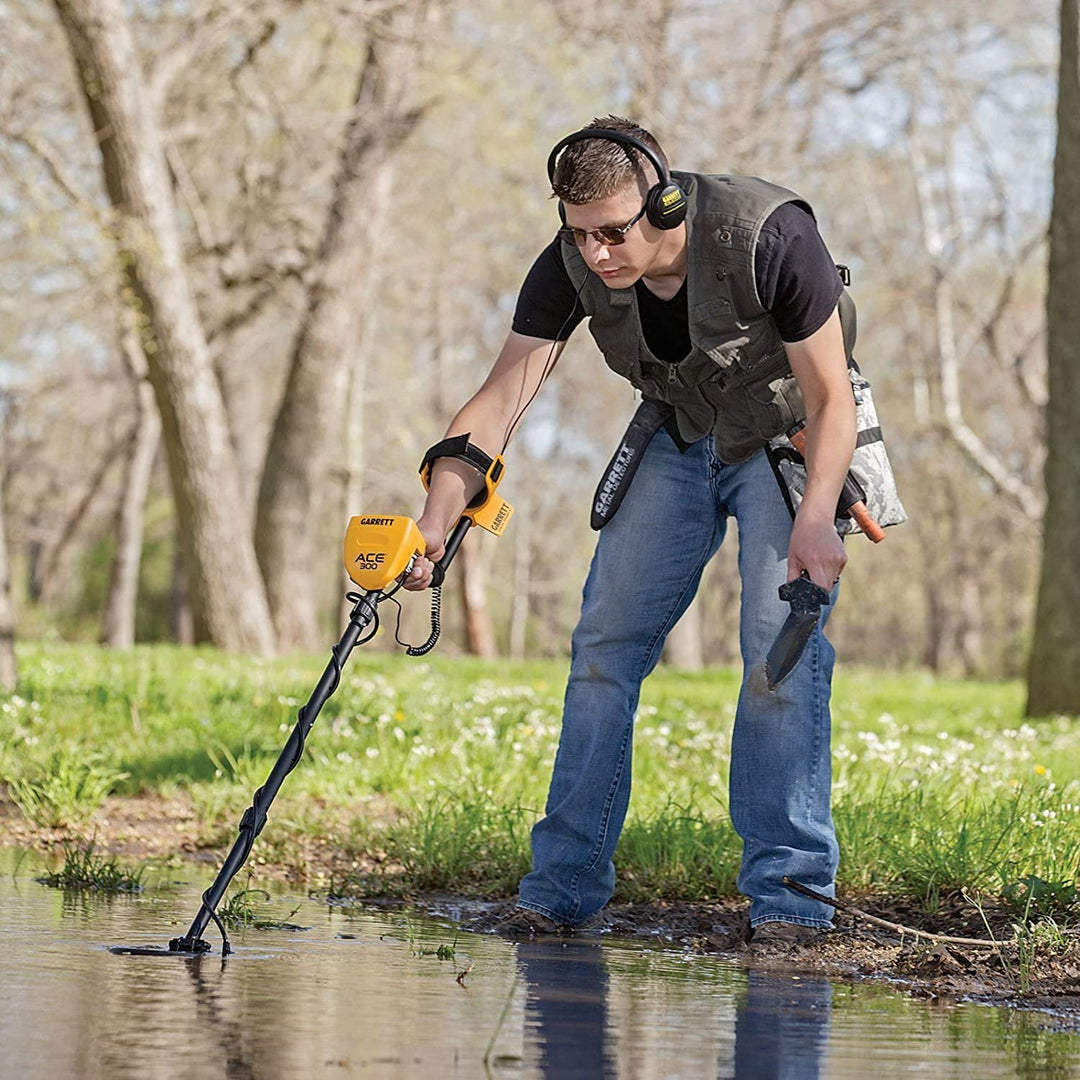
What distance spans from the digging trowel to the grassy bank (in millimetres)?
901

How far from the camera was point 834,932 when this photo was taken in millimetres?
4473

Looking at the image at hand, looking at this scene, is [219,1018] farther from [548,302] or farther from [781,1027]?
[548,302]

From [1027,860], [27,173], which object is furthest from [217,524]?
[1027,860]

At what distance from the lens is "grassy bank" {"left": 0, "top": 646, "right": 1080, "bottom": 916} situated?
5.11m

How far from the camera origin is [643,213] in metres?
4.14

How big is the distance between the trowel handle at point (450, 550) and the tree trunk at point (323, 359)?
42.4ft

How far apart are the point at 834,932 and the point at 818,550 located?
3.40 feet

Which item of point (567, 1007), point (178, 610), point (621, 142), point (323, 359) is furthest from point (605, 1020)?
point (178, 610)

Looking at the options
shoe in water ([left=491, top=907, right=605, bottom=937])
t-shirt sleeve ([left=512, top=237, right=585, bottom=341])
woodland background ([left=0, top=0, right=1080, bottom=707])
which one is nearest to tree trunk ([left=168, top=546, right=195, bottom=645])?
woodland background ([left=0, top=0, right=1080, bottom=707])

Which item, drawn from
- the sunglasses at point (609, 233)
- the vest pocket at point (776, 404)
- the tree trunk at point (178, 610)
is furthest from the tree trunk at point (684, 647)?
the sunglasses at point (609, 233)

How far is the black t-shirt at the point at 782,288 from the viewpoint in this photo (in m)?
4.20

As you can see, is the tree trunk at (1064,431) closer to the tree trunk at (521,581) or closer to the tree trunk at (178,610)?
the tree trunk at (178,610)

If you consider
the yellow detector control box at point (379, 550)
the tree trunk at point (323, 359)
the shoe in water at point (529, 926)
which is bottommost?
the shoe in water at point (529, 926)

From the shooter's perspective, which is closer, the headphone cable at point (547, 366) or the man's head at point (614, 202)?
the man's head at point (614, 202)
